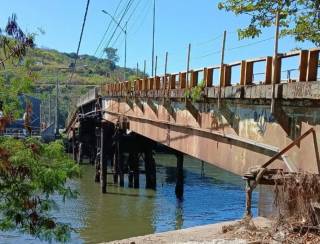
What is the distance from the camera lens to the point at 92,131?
44.3 metres

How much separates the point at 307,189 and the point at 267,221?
7.94 feet

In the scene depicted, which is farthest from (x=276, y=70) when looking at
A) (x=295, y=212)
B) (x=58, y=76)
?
(x=58, y=76)

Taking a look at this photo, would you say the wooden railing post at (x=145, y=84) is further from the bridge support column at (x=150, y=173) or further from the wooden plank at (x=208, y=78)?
the wooden plank at (x=208, y=78)

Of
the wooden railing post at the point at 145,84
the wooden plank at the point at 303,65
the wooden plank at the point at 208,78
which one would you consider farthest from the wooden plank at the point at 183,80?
the wooden plank at the point at 303,65

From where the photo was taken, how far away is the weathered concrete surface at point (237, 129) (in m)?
10.3

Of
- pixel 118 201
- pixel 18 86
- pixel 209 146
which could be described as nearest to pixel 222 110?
pixel 209 146

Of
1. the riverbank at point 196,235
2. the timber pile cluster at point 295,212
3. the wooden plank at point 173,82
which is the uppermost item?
the wooden plank at point 173,82

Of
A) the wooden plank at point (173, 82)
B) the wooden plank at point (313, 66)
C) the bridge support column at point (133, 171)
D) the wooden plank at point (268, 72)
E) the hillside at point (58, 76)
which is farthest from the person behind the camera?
the bridge support column at point (133, 171)

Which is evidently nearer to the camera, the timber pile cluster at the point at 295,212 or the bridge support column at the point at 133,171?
the timber pile cluster at the point at 295,212

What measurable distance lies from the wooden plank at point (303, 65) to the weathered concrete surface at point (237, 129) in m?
0.49

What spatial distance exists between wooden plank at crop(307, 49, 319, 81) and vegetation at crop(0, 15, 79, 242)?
4.58 m

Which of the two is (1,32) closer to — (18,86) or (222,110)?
(18,86)

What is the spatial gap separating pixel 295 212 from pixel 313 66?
3.10 metres

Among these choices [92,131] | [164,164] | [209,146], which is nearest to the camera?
[209,146]
